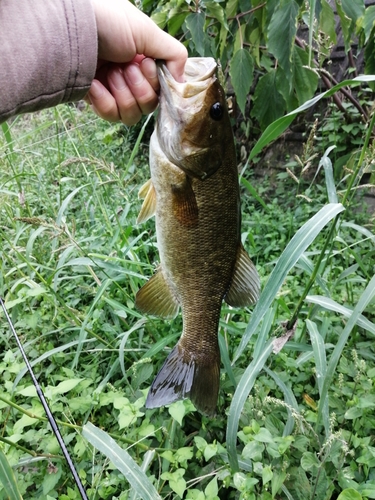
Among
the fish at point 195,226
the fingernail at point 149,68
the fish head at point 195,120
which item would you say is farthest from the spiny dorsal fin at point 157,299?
the fingernail at point 149,68

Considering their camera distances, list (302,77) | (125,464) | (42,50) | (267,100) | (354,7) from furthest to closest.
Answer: (267,100) < (302,77) < (354,7) < (125,464) < (42,50)

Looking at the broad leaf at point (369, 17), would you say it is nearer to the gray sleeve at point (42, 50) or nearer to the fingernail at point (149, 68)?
the fingernail at point (149, 68)

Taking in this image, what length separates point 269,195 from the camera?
4.07 meters

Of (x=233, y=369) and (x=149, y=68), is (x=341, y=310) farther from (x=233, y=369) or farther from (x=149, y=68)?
(x=149, y=68)

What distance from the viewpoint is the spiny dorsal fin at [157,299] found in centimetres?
135

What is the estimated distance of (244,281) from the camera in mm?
1310

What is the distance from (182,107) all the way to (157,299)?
1.93 ft

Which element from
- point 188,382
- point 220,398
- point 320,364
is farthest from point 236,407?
point 220,398

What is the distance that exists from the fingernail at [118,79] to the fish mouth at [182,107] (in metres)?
0.12

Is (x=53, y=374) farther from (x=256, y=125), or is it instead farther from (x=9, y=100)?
(x=256, y=125)

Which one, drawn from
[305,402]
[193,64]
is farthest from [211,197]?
[305,402]

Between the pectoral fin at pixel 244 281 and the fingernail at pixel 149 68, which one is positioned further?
the pectoral fin at pixel 244 281

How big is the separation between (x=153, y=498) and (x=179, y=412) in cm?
29

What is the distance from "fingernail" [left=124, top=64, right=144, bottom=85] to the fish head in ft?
0.23
